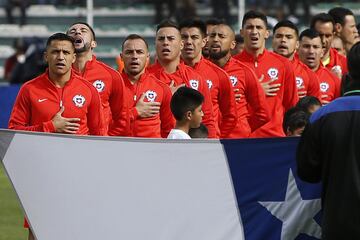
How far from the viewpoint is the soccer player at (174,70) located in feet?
37.2

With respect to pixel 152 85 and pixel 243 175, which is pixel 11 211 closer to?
pixel 152 85

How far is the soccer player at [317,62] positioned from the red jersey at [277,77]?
0.62 m

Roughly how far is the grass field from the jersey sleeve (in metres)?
2.40

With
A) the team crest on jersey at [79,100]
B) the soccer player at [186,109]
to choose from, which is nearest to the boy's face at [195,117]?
the soccer player at [186,109]

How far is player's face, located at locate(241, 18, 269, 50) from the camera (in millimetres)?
12805

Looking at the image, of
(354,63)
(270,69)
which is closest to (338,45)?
(270,69)

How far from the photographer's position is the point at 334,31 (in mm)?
15008

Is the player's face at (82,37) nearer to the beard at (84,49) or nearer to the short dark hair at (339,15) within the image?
the beard at (84,49)

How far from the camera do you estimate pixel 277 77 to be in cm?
1284

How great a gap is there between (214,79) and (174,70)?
0.45 m

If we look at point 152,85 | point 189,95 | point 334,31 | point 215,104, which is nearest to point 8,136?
point 189,95

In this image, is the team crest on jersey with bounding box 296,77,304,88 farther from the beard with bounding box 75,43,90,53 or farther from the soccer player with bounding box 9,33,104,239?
the soccer player with bounding box 9,33,104,239

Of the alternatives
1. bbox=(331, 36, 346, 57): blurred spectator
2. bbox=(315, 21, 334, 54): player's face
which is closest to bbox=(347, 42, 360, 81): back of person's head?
bbox=(315, 21, 334, 54): player's face

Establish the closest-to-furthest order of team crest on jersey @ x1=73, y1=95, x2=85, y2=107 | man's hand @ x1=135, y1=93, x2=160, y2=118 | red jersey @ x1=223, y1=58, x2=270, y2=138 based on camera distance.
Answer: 1. team crest on jersey @ x1=73, y1=95, x2=85, y2=107
2. man's hand @ x1=135, y1=93, x2=160, y2=118
3. red jersey @ x1=223, y1=58, x2=270, y2=138
